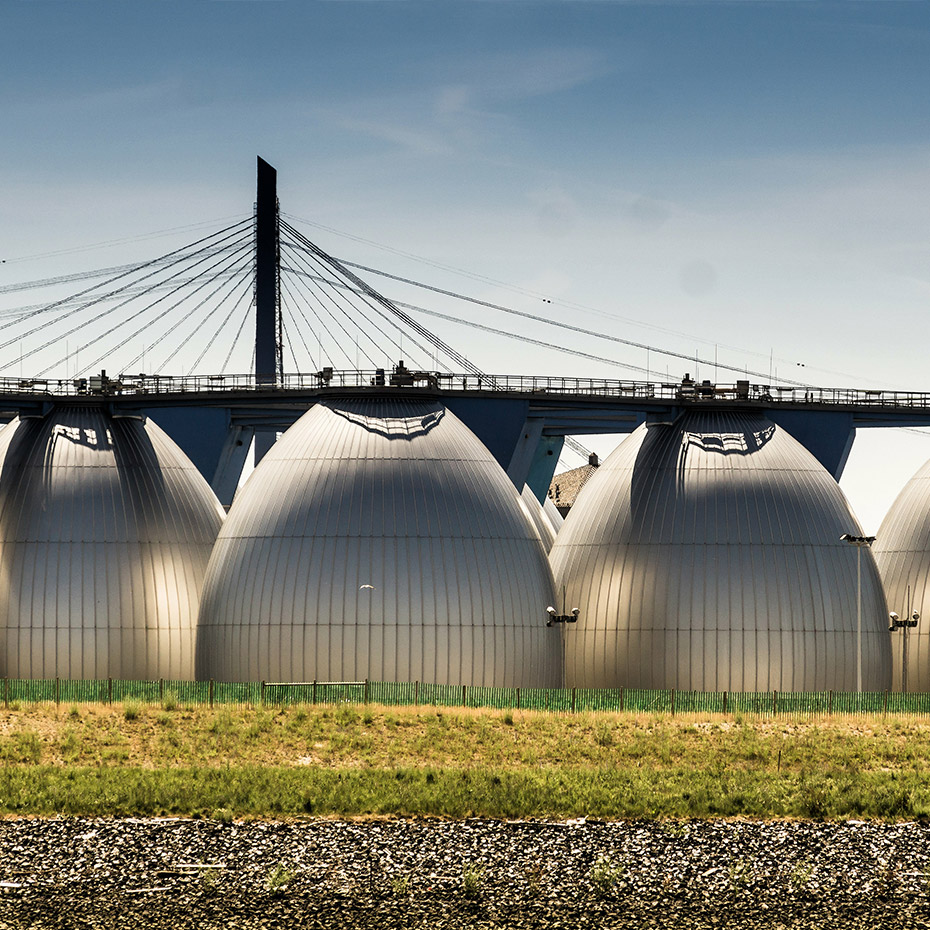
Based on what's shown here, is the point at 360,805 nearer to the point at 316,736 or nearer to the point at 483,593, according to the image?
the point at 316,736

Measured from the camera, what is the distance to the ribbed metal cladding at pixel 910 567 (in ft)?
283

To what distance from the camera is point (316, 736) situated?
5912 cm

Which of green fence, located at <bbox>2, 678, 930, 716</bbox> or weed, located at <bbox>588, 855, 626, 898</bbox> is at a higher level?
green fence, located at <bbox>2, 678, 930, 716</bbox>

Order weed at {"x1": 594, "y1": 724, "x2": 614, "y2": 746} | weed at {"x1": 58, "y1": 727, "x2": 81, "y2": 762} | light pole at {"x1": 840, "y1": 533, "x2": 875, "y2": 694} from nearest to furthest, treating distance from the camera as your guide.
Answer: weed at {"x1": 58, "y1": 727, "x2": 81, "y2": 762} → weed at {"x1": 594, "y1": 724, "x2": 614, "y2": 746} → light pole at {"x1": 840, "y1": 533, "x2": 875, "y2": 694}

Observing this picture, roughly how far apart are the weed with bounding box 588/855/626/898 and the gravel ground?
43 mm

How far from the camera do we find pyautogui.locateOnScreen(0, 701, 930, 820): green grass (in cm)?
4691

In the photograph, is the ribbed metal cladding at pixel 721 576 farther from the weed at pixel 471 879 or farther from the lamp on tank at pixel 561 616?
the weed at pixel 471 879

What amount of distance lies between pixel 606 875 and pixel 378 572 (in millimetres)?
32036

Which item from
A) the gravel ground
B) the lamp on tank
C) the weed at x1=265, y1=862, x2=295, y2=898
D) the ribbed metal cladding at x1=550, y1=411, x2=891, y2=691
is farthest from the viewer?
the ribbed metal cladding at x1=550, y1=411, x2=891, y2=691

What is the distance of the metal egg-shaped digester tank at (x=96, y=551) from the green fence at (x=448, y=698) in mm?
6387

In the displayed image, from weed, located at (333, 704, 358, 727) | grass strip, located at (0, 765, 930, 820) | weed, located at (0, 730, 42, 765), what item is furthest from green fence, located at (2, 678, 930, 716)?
grass strip, located at (0, 765, 930, 820)

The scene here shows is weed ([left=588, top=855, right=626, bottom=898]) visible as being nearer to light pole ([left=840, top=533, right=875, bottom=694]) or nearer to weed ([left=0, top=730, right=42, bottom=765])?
weed ([left=0, top=730, right=42, bottom=765])

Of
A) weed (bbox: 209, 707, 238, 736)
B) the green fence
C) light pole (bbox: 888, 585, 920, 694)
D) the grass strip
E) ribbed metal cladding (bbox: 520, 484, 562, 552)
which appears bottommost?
the grass strip

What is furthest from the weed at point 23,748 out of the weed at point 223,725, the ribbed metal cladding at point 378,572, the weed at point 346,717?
the ribbed metal cladding at point 378,572
